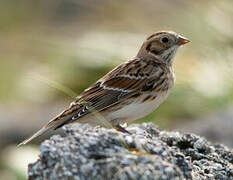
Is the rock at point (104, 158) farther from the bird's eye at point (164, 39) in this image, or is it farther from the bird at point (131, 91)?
the bird's eye at point (164, 39)

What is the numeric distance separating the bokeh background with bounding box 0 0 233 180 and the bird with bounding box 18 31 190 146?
1057mm

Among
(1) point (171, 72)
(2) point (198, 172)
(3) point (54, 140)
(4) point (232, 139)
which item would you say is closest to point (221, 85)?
(4) point (232, 139)

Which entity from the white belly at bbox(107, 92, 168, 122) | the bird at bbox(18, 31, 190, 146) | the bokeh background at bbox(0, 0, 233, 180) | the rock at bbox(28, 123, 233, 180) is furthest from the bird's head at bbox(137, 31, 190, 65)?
the rock at bbox(28, 123, 233, 180)

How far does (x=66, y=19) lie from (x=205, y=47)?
24.3 ft

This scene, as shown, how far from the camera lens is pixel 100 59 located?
12008 mm

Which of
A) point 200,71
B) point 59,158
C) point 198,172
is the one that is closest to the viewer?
point 59,158

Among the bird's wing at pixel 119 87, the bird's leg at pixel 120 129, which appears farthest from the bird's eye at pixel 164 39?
the bird's leg at pixel 120 129

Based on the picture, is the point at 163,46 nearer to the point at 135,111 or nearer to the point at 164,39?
the point at 164,39

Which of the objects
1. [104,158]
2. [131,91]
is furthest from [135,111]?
[104,158]

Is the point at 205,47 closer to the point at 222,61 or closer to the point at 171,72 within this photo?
the point at 222,61

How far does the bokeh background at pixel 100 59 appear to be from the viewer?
990 cm

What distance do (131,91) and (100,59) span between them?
467cm

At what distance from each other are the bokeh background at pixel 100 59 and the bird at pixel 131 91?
1.06m

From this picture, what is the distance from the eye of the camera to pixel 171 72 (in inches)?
301
